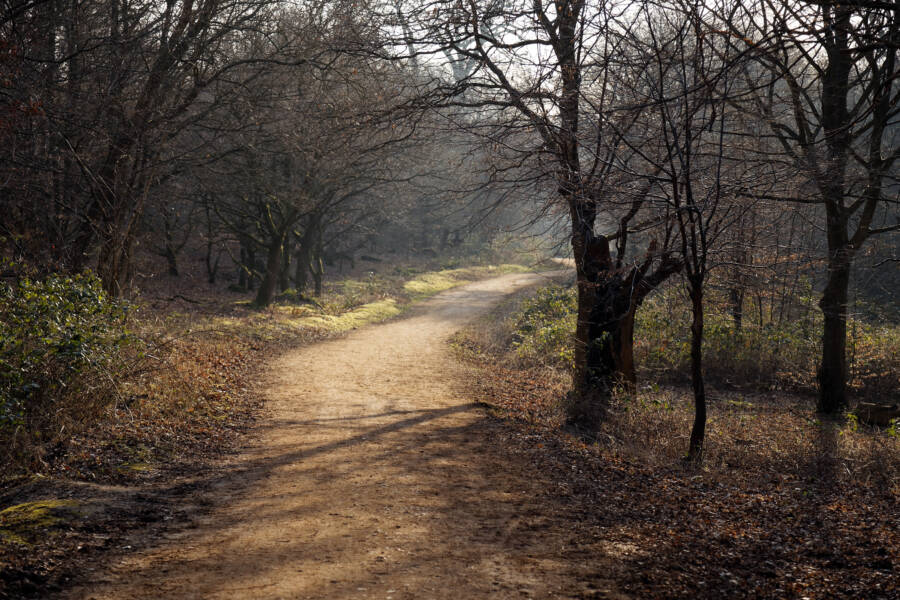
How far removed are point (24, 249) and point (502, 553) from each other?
962 cm

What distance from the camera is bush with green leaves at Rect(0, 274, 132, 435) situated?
5707 mm

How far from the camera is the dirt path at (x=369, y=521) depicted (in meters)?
3.73

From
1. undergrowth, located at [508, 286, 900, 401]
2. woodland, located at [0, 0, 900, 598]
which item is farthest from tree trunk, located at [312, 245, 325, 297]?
undergrowth, located at [508, 286, 900, 401]

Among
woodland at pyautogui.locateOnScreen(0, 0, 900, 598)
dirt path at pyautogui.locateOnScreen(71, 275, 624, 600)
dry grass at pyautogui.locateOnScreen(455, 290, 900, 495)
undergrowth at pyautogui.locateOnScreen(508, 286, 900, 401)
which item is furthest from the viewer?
undergrowth at pyautogui.locateOnScreen(508, 286, 900, 401)

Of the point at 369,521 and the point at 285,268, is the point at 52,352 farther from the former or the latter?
the point at 285,268

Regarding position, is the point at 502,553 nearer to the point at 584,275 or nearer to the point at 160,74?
the point at 584,275

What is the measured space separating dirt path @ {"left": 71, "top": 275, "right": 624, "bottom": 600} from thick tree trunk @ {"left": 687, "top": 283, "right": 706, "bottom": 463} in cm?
220

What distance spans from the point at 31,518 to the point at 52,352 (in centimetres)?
234

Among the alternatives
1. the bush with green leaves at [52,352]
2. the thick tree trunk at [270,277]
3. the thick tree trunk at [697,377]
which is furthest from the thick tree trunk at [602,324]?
the thick tree trunk at [270,277]

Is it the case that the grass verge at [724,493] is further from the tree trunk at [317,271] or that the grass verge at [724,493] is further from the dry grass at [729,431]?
the tree trunk at [317,271]

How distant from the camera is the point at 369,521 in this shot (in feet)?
16.1

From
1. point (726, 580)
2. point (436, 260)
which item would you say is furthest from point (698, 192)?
point (436, 260)

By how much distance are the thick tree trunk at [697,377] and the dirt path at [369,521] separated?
2.20m

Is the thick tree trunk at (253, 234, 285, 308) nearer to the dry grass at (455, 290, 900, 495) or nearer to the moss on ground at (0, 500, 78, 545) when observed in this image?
the dry grass at (455, 290, 900, 495)
